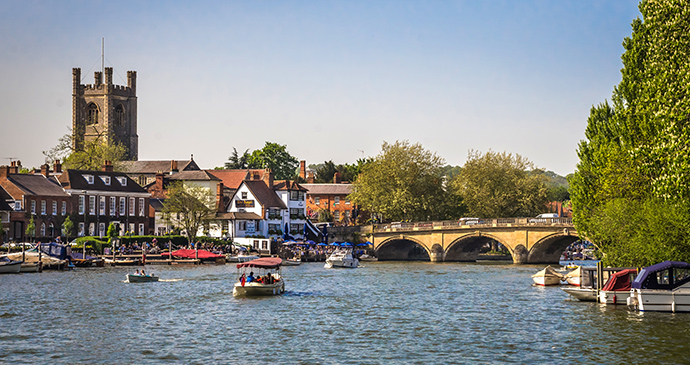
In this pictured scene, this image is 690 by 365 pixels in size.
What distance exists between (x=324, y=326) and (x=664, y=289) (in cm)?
2009

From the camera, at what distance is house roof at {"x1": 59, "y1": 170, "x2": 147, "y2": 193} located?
109875mm

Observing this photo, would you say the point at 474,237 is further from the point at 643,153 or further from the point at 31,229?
the point at 643,153

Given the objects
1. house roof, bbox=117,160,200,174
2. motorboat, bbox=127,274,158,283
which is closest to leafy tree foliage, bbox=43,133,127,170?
house roof, bbox=117,160,200,174

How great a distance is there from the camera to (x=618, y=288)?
5088cm

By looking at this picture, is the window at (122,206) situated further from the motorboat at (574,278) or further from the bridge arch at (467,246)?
the motorboat at (574,278)

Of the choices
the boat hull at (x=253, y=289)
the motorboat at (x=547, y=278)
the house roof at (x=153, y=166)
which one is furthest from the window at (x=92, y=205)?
the motorboat at (x=547, y=278)

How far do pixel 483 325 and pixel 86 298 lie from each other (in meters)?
29.8

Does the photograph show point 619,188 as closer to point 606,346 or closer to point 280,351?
point 606,346

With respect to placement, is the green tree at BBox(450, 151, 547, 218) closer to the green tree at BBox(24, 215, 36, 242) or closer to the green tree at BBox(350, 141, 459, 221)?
the green tree at BBox(350, 141, 459, 221)

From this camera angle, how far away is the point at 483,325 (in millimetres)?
46281

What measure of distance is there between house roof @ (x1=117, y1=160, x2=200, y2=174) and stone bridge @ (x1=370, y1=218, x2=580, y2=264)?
4915 cm

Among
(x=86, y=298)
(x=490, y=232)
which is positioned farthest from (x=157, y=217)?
(x=86, y=298)

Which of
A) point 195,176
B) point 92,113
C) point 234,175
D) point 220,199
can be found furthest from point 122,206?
point 92,113

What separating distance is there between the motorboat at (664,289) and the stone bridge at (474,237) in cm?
4890
